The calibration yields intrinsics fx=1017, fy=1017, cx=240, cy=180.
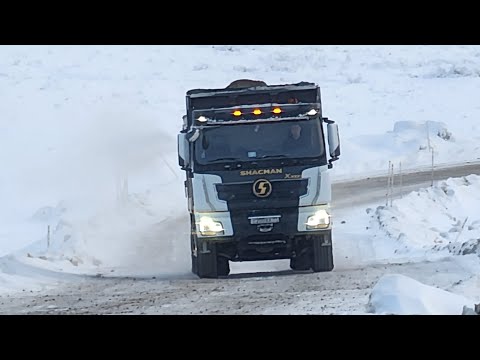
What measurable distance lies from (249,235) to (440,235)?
7.37 m

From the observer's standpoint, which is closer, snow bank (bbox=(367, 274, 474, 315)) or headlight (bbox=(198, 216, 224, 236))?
snow bank (bbox=(367, 274, 474, 315))

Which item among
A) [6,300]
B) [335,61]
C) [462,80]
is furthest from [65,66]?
[6,300]

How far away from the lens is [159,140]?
35469 millimetres

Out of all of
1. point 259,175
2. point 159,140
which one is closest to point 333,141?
point 259,175

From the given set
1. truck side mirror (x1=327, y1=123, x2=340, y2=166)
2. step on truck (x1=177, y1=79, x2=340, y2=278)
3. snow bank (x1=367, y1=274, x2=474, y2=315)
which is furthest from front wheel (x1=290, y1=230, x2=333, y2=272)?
snow bank (x1=367, y1=274, x2=474, y2=315)

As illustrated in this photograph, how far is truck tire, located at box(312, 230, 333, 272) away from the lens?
15.9 m

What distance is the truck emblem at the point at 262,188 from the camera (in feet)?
50.4

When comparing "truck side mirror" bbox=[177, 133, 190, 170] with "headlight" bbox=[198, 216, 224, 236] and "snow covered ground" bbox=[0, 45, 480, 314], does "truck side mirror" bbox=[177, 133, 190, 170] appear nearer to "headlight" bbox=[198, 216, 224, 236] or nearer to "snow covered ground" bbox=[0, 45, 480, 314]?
"headlight" bbox=[198, 216, 224, 236]

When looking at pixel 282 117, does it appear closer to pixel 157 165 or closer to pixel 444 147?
pixel 157 165

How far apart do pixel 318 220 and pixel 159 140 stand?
66.6 ft

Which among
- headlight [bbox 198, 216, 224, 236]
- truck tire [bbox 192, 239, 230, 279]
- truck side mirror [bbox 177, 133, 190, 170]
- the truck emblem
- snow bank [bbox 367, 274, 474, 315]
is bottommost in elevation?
snow bank [bbox 367, 274, 474, 315]

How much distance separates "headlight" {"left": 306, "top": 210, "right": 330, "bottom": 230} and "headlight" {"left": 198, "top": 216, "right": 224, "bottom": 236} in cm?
136

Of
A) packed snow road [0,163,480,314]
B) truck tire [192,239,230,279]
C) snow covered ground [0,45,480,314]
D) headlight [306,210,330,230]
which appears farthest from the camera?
snow covered ground [0,45,480,314]

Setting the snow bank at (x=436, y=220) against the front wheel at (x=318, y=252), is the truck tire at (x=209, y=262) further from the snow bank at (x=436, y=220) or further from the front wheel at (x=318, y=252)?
the snow bank at (x=436, y=220)
